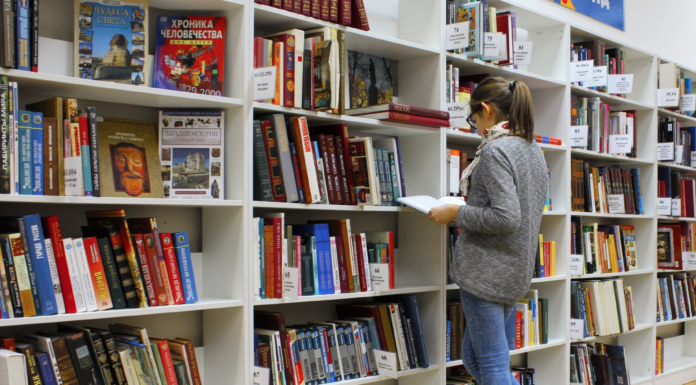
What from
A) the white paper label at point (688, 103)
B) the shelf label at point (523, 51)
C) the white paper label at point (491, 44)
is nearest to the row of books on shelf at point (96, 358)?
the white paper label at point (491, 44)

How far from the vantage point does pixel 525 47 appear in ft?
10.0

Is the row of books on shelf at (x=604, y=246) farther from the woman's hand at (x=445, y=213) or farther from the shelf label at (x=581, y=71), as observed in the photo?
the woman's hand at (x=445, y=213)

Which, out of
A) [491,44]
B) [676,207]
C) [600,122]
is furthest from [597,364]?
[491,44]

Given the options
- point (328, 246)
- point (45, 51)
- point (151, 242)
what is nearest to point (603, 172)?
point (328, 246)

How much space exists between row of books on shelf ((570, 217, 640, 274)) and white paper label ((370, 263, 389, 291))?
4.91 feet

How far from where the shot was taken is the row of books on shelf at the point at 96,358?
1.67m

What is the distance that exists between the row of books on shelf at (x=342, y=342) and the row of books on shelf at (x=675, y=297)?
237 centimetres

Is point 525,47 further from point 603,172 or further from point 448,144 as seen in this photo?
point 603,172

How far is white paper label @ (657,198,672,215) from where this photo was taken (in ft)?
13.6

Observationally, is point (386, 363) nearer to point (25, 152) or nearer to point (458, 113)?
point (458, 113)

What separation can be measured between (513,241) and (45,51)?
5.29ft

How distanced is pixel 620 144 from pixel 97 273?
3.07 metres

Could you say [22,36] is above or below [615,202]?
above

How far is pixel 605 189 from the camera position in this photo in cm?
383
